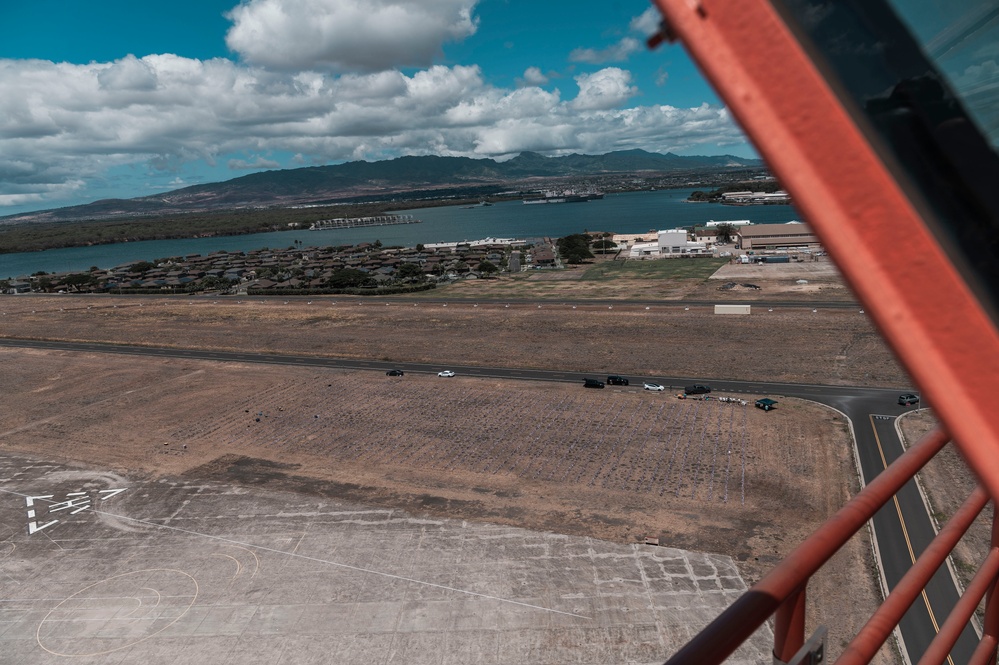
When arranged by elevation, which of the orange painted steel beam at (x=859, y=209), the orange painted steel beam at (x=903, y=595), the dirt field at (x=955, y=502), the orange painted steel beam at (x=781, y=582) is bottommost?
the dirt field at (x=955, y=502)

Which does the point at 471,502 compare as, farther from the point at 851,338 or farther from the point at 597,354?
the point at 851,338

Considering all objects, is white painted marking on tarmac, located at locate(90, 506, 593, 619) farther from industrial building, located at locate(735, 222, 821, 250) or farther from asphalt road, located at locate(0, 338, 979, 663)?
industrial building, located at locate(735, 222, 821, 250)

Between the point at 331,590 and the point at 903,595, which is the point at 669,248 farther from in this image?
the point at 903,595

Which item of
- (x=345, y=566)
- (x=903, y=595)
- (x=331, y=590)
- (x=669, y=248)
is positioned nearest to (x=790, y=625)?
(x=903, y=595)

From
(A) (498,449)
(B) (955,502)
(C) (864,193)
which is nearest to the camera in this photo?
(C) (864,193)

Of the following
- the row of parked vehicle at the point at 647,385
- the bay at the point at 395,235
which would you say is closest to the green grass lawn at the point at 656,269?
the row of parked vehicle at the point at 647,385

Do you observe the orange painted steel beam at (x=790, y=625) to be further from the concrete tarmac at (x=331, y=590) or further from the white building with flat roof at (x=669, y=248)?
the white building with flat roof at (x=669, y=248)

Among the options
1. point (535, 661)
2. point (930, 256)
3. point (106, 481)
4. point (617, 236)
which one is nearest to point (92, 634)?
point (106, 481)
